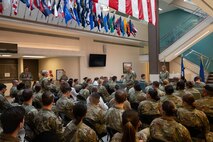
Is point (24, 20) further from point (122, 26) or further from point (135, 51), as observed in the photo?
point (135, 51)

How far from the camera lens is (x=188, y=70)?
15.5 m

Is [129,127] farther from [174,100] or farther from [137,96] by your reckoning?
[137,96]

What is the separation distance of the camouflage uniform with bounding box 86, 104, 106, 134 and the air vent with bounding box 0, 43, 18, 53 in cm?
614

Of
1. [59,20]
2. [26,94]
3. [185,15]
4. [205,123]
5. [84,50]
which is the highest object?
[185,15]

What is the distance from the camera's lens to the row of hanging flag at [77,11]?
8.12 m

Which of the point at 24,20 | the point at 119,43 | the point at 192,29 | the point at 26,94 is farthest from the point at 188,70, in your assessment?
the point at 26,94

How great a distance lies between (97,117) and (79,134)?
4.62 feet

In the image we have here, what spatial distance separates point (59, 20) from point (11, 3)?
225 cm

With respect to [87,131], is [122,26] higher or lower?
higher

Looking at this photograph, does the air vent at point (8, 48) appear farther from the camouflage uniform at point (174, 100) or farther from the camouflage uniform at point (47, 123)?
the camouflage uniform at point (174, 100)

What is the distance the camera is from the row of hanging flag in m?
8.12

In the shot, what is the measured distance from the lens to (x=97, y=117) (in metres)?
3.84

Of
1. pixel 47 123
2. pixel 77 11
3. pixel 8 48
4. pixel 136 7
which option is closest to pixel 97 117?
pixel 47 123

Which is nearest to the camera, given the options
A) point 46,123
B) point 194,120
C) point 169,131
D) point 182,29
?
point 169,131
